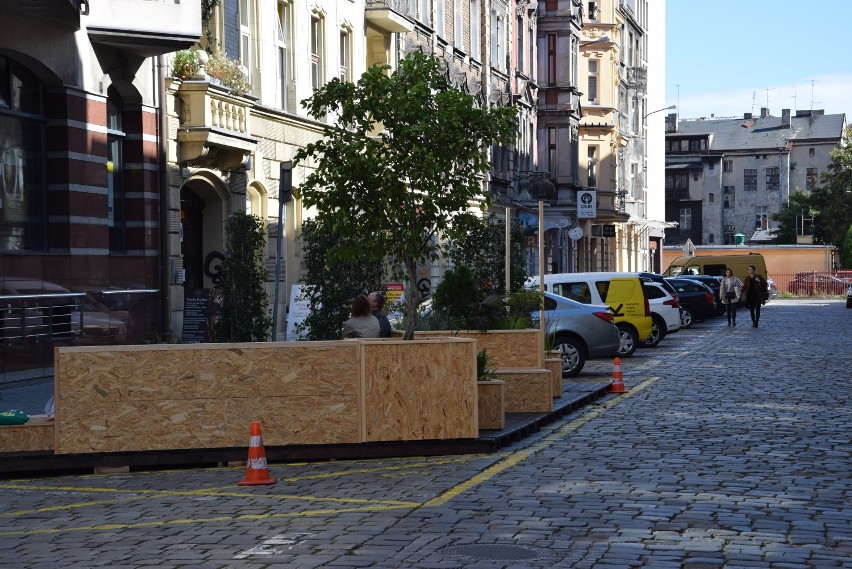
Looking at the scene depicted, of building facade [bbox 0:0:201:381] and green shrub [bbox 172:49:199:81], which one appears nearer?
building facade [bbox 0:0:201:381]

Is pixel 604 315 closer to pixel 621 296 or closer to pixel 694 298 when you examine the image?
pixel 621 296

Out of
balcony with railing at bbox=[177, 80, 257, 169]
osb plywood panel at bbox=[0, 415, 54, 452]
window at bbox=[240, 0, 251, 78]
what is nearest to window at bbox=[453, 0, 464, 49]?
window at bbox=[240, 0, 251, 78]

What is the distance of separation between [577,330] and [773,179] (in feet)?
391

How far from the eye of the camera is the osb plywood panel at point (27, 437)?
42.3 feet

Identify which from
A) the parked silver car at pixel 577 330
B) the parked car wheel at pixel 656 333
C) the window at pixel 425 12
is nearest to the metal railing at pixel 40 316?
the parked silver car at pixel 577 330

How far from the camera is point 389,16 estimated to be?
34.8 m

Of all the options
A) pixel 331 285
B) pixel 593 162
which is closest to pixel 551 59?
pixel 593 162

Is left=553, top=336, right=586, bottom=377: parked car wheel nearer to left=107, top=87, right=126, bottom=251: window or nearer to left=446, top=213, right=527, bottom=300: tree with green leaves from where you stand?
left=446, top=213, right=527, bottom=300: tree with green leaves

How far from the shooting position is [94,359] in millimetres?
12570

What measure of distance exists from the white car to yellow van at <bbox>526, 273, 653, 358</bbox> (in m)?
3.89

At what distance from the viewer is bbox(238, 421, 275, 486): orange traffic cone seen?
11531 mm

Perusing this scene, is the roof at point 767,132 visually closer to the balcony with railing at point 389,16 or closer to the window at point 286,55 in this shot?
the balcony with railing at point 389,16

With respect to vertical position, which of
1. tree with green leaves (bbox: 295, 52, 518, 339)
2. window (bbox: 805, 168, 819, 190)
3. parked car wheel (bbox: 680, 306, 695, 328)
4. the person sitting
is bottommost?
parked car wheel (bbox: 680, 306, 695, 328)

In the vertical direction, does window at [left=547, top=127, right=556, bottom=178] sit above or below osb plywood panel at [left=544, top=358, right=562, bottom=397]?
above
